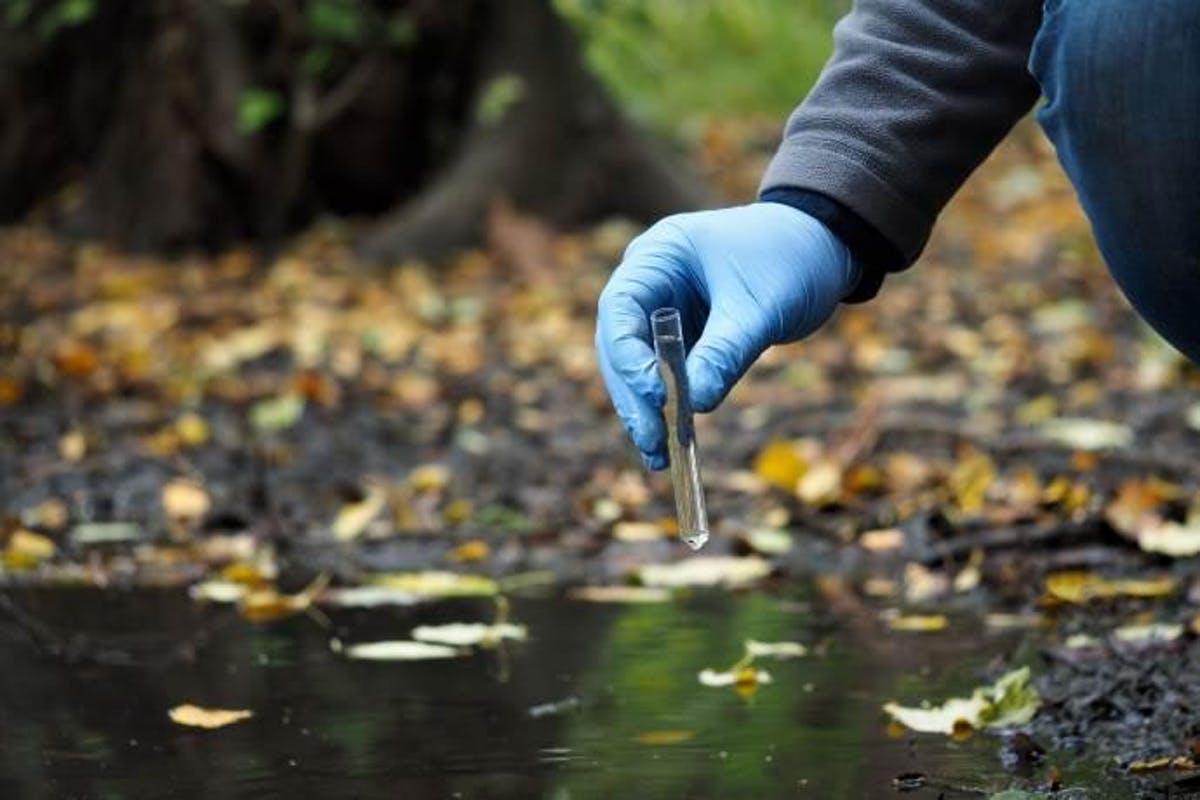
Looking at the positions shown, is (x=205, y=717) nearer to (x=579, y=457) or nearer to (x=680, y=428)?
(x=680, y=428)

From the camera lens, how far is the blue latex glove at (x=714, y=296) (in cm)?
196

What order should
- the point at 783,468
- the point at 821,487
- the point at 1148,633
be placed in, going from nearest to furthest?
1. the point at 1148,633
2. the point at 821,487
3. the point at 783,468

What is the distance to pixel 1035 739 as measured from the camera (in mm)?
2307

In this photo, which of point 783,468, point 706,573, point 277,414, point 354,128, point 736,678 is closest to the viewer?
point 736,678

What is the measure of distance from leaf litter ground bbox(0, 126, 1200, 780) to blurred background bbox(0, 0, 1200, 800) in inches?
0.6

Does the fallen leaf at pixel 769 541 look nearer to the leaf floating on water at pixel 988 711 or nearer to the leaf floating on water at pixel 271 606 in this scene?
the leaf floating on water at pixel 271 606

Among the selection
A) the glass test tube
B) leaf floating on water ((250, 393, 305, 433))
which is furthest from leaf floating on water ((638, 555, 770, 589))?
leaf floating on water ((250, 393, 305, 433))

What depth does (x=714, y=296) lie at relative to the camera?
2.06 metres

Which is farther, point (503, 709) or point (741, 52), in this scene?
point (741, 52)

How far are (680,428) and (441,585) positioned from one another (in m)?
1.50

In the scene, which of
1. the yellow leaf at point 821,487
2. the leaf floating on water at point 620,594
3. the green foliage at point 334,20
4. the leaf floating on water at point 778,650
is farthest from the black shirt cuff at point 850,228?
the green foliage at point 334,20

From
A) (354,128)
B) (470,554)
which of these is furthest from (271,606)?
(354,128)

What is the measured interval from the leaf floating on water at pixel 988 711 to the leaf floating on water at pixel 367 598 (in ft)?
3.53

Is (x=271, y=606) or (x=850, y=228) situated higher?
(x=850, y=228)
